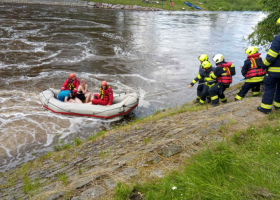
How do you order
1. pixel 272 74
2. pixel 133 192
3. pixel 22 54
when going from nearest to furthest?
pixel 133 192
pixel 272 74
pixel 22 54

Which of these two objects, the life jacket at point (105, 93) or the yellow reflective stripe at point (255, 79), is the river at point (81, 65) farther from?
the yellow reflective stripe at point (255, 79)

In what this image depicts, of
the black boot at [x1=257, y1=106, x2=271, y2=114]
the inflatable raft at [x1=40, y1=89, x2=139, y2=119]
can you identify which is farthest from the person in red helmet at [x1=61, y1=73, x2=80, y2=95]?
the black boot at [x1=257, y1=106, x2=271, y2=114]

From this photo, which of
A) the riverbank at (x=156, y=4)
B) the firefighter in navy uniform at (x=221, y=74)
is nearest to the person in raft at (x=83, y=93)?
the firefighter in navy uniform at (x=221, y=74)

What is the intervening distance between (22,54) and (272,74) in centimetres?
1602

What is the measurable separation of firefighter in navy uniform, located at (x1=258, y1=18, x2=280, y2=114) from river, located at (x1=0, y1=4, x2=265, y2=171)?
191 inches

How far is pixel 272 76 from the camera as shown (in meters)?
4.91

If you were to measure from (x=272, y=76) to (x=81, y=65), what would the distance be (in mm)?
11962

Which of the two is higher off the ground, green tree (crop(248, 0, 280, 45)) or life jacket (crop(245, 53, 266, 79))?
green tree (crop(248, 0, 280, 45))

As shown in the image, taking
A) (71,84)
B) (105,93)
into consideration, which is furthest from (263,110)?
(71,84)

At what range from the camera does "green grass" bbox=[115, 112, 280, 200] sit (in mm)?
2502

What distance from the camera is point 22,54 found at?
16.3m

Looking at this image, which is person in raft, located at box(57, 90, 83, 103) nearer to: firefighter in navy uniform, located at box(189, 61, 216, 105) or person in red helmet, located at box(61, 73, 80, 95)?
person in red helmet, located at box(61, 73, 80, 95)

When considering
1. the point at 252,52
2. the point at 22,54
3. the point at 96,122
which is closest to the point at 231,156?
the point at 252,52

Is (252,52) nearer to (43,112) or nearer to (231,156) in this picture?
(231,156)
